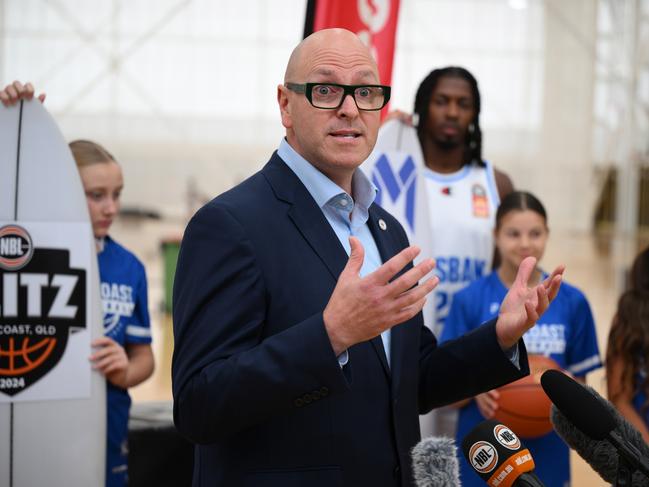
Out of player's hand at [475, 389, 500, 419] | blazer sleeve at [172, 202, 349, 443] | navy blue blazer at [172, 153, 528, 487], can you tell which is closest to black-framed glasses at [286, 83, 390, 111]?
navy blue blazer at [172, 153, 528, 487]

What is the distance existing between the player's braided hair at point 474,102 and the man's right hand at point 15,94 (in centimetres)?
118

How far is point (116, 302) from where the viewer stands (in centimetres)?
218

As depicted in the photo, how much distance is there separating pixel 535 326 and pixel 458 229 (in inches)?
16.4

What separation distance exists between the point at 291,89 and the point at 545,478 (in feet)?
4.72

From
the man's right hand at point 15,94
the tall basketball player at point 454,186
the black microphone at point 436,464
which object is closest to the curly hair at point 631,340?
the tall basketball player at point 454,186

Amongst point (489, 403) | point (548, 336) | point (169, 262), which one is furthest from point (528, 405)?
point (169, 262)

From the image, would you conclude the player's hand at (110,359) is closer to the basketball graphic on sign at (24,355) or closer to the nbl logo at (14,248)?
the basketball graphic on sign at (24,355)

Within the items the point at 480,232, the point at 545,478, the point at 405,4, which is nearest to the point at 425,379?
the point at 545,478

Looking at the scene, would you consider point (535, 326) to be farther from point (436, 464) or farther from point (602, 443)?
point (436, 464)

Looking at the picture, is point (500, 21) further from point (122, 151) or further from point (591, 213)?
point (122, 151)

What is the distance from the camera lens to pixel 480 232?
2.59 m

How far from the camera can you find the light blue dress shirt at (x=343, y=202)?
1299mm

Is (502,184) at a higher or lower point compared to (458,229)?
higher

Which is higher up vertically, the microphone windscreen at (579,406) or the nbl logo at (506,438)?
the microphone windscreen at (579,406)
